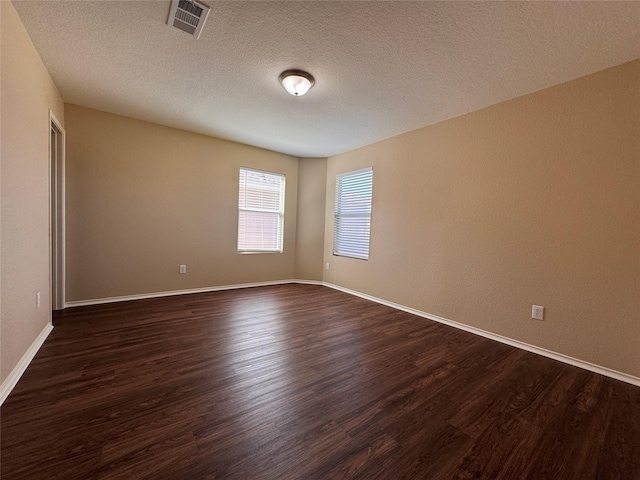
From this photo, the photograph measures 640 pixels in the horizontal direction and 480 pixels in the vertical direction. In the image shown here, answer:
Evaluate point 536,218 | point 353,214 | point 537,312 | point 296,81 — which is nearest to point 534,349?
point 537,312

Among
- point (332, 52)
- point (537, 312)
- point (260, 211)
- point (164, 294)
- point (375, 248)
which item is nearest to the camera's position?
point (332, 52)

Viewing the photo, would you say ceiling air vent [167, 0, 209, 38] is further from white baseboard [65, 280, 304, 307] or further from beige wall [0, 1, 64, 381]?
white baseboard [65, 280, 304, 307]

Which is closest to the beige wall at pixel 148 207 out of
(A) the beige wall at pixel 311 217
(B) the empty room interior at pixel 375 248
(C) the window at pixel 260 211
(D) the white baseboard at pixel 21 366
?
(B) the empty room interior at pixel 375 248

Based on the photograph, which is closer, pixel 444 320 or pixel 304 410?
pixel 304 410

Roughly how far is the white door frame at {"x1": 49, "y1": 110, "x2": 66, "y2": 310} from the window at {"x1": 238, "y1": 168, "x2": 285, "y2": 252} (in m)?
2.21

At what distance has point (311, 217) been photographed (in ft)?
16.8

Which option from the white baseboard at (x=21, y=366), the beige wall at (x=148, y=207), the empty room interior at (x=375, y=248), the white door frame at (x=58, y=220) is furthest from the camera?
the beige wall at (x=148, y=207)

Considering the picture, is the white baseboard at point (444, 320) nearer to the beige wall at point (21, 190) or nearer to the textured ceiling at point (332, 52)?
the beige wall at point (21, 190)

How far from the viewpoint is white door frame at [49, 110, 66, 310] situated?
9.80 ft

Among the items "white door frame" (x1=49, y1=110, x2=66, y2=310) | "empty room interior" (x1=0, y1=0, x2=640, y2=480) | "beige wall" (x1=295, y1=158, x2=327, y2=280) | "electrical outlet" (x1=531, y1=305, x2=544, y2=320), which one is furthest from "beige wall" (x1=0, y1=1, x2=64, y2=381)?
"electrical outlet" (x1=531, y1=305, x2=544, y2=320)

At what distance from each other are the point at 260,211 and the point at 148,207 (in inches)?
67.9

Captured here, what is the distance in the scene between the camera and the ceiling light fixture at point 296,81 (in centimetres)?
232

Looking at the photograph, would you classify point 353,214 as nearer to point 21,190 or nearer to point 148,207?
point 148,207

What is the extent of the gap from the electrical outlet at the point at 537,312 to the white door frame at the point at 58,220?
17.0ft
